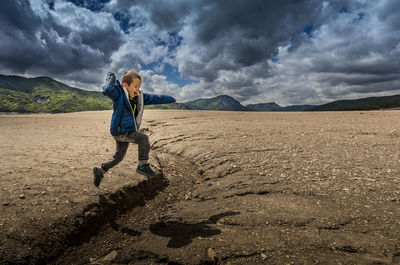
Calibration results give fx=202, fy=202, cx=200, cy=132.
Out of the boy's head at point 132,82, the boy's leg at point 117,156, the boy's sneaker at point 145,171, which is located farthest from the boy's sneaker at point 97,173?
the boy's head at point 132,82

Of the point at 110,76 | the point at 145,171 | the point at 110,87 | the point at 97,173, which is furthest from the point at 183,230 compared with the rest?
the point at 110,76

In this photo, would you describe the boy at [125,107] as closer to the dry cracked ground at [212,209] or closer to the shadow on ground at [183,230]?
the dry cracked ground at [212,209]

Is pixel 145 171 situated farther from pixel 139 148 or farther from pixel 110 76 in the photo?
pixel 110 76

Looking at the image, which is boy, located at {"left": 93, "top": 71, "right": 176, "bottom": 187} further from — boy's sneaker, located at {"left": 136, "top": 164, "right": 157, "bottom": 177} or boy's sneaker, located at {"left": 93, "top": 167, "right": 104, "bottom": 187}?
boy's sneaker, located at {"left": 136, "top": 164, "right": 157, "bottom": 177}

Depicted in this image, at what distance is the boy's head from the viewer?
4.37 metres

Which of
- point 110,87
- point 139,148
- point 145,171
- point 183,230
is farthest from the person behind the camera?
point 145,171

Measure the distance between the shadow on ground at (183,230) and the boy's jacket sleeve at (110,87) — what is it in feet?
9.27

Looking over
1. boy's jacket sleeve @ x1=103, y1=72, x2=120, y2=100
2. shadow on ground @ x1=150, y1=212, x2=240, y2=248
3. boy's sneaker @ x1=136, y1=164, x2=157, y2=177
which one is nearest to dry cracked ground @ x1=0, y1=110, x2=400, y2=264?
shadow on ground @ x1=150, y1=212, x2=240, y2=248

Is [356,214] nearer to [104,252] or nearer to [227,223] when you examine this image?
[227,223]

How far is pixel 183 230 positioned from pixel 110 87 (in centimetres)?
315

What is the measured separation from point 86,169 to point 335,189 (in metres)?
6.78

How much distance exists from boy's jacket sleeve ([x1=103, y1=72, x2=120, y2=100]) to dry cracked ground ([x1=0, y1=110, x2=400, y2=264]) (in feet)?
8.06

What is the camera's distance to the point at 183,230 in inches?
147

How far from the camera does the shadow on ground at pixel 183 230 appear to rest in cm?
342
